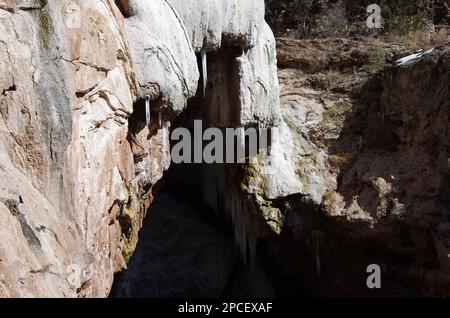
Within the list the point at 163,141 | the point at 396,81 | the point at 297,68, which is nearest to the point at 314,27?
the point at 297,68

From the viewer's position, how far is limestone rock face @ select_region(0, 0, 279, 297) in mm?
3207

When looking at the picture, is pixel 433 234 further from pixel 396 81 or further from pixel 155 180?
pixel 155 180

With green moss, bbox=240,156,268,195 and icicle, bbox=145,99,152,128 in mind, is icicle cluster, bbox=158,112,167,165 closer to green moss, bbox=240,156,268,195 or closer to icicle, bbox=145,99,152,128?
icicle, bbox=145,99,152,128

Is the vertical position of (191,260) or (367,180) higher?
(367,180)

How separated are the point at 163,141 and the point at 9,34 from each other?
7.50ft

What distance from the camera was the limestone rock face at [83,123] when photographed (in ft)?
10.5

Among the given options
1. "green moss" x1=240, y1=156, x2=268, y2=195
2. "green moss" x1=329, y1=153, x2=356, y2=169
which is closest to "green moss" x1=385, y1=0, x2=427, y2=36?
"green moss" x1=329, y1=153, x2=356, y2=169

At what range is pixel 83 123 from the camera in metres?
4.02

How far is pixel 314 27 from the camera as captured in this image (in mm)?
10570

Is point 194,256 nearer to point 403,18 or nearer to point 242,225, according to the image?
point 242,225

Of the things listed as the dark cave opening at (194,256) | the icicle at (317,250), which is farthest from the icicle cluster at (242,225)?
the icicle at (317,250)

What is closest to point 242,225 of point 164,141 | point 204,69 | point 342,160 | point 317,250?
point 317,250

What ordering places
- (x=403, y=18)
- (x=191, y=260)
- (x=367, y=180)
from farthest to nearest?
(x=403, y=18) < (x=191, y=260) < (x=367, y=180)

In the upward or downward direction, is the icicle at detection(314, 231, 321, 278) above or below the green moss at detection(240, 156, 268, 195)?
below
